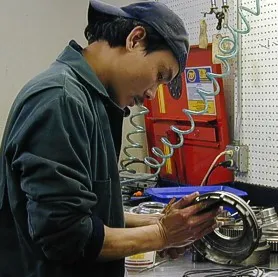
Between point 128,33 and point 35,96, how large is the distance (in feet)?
0.89

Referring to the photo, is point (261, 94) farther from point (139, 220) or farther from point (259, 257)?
point (139, 220)

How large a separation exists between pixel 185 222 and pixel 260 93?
977 mm

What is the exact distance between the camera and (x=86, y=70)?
1113 millimetres

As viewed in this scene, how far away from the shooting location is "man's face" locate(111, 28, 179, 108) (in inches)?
44.4

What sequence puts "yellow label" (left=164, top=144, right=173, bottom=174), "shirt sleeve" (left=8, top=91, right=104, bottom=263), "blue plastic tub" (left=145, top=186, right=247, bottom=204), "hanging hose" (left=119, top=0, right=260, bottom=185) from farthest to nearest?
Result: "yellow label" (left=164, top=144, right=173, bottom=174) → "hanging hose" (left=119, top=0, right=260, bottom=185) → "blue plastic tub" (left=145, top=186, right=247, bottom=204) → "shirt sleeve" (left=8, top=91, right=104, bottom=263)

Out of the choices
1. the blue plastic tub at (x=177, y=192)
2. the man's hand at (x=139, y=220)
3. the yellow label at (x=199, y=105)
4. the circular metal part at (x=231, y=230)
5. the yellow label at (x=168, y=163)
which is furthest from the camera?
the yellow label at (x=168, y=163)

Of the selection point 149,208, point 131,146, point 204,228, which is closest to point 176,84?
point 149,208

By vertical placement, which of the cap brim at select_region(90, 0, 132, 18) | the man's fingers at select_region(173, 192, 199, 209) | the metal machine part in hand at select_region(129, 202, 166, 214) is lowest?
the metal machine part in hand at select_region(129, 202, 166, 214)

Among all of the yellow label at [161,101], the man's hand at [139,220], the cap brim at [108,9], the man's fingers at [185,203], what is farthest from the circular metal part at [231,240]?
the yellow label at [161,101]

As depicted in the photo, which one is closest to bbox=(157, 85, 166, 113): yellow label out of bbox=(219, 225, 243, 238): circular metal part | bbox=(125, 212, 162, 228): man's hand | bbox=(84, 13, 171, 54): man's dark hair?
bbox=(219, 225, 243, 238): circular metal part

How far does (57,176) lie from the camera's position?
0.92 m

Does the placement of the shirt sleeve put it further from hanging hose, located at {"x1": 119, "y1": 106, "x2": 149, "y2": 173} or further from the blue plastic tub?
hanging hose, located at {"x1": 119, "y1": 106, "x2": 149, "y2": 173}

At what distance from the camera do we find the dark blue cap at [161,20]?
3.71ft

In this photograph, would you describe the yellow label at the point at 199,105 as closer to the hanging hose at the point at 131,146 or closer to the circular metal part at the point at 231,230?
the hanging hose at the point at 131,146
